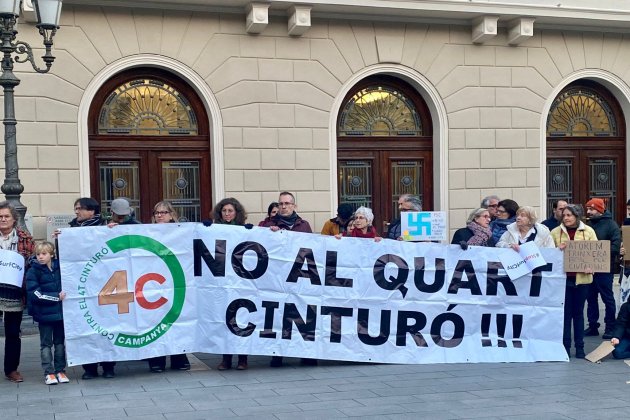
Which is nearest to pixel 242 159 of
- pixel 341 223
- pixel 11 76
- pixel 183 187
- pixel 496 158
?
pixel 183 187

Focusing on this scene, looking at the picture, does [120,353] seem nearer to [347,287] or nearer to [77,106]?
[347,287]

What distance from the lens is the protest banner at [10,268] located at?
750 cm

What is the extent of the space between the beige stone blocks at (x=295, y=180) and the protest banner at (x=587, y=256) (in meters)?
5.25

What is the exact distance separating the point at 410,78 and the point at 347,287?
618 centimetres

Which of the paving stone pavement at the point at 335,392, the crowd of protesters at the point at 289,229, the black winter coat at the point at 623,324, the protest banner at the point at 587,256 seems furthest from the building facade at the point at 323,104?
the black winter coat at the point at 623,324

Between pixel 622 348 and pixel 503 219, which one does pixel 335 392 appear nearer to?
pixel 622 348

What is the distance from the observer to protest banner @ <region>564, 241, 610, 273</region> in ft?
28.0

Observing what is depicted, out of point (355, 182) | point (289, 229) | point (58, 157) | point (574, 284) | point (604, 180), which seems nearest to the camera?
point (574, 284)

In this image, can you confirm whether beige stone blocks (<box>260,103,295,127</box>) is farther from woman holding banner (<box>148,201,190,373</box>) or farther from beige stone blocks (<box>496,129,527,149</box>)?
woman holding banner (<box>148,201,190,373</box>)

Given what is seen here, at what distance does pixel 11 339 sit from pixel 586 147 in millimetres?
11043

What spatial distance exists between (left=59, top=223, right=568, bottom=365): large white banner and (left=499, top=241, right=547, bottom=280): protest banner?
0.26 feet

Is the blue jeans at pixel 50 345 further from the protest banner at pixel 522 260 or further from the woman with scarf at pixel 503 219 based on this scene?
the woman with scarf at pixel 503 219

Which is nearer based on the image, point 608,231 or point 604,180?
point 608,231

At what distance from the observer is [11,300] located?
7.59 meters
